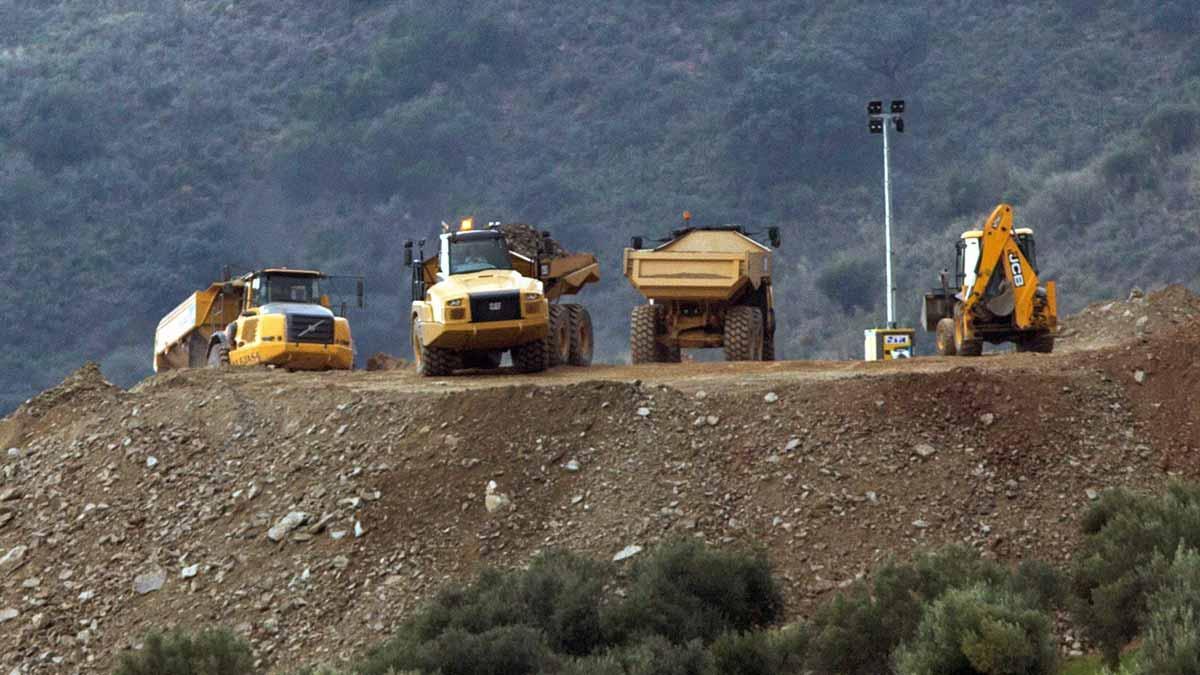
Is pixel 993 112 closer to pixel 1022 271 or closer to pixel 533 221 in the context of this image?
pixel 533 221

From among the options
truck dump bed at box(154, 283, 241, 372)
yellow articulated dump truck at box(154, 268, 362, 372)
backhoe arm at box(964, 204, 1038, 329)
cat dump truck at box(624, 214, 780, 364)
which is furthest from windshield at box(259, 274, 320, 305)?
backhoe arm at box(964, 204, 1038, 329)

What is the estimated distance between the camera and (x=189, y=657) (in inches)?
687

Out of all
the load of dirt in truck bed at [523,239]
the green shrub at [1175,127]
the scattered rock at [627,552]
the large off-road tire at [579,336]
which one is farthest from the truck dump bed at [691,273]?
the green shrub at [1175,127]

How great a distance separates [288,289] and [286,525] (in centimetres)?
1566

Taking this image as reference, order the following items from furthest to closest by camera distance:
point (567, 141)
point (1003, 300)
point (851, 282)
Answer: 1. point (567, 141)
2. point (851, 282)
3. point (1003, 300)

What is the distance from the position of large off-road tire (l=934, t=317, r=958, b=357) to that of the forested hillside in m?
34.4

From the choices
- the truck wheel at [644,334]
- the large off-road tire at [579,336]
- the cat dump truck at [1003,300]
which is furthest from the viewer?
the truck wheel at [644,334]

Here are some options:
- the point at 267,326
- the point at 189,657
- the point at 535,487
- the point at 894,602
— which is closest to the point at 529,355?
the point at 267,326

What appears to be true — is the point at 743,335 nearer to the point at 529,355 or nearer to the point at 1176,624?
the point at 529,355

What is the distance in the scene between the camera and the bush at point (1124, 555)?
55.2 feet

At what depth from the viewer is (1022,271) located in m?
30.2

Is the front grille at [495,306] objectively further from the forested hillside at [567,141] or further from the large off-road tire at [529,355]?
the forested hillside at [567,141]

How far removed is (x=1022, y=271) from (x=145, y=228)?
54816 mm

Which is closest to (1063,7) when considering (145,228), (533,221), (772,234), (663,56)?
(663,56)
